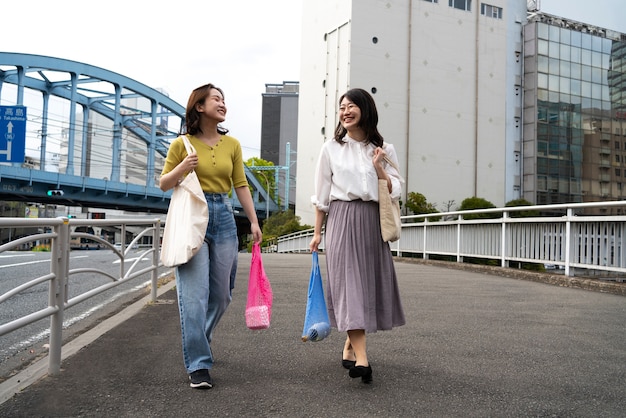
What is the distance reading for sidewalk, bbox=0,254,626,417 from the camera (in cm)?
281

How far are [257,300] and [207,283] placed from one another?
40cm

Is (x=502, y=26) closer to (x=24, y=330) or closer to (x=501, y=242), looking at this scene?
(x=501, y=242)

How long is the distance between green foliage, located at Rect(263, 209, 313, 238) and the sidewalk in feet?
130

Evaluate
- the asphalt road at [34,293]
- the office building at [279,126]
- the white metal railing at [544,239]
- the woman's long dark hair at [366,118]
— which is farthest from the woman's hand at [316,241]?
the office building at [279,126]

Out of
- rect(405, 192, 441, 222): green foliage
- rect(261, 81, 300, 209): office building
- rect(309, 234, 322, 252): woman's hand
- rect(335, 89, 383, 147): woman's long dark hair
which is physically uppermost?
rect(261, 81, 300, 209): office building

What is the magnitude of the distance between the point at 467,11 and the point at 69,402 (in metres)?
52.3

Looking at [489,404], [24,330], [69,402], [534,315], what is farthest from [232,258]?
[534,315]

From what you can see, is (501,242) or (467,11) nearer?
(501,242)

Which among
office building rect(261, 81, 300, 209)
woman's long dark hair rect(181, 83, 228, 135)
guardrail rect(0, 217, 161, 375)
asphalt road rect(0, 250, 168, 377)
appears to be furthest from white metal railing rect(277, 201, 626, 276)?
office building rect(261, 81, 300, 209)

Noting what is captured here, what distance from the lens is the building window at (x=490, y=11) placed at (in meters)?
50.9

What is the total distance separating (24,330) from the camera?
202 inches

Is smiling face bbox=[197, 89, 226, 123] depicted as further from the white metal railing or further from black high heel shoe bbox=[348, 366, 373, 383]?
the white metal railing

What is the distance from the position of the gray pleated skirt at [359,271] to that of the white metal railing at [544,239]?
441 cm

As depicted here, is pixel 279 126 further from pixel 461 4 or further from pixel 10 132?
pixel 10 132
